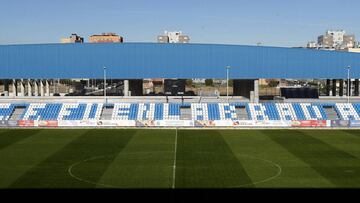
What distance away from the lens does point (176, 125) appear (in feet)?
190

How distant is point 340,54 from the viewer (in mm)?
68312

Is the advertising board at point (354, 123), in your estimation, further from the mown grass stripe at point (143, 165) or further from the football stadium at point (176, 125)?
the mown grass stripe at point (143, 165)

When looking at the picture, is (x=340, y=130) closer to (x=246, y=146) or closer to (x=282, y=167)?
(x=246, y=146)

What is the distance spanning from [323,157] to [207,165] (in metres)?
10.3

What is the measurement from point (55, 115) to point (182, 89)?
2191 centimetres

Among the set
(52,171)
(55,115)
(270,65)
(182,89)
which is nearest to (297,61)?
(270,65)

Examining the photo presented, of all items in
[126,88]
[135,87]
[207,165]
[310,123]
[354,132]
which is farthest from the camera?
[135,87]

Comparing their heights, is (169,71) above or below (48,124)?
above

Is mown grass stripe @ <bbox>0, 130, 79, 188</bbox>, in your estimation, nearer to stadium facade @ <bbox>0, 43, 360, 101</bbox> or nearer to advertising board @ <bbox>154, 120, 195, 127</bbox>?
advertising board @ <bbox>154, 120, 195, 127</bbox>

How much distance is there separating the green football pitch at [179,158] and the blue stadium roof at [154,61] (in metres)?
13.9

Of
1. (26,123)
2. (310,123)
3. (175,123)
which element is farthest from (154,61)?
(310,123)

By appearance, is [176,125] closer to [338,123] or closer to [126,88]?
[126,88]

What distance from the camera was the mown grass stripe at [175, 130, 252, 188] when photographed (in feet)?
98.5

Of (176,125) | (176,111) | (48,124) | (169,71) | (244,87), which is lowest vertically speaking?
(176,125)
